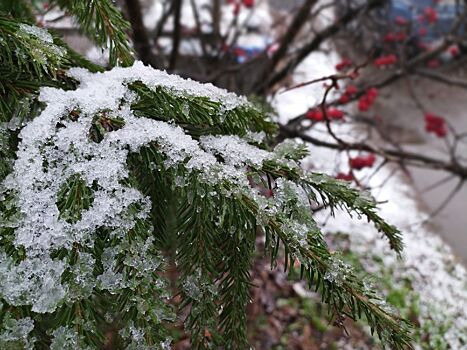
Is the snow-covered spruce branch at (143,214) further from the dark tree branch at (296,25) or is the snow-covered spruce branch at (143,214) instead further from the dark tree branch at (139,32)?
the dark tree branch at (296,25)

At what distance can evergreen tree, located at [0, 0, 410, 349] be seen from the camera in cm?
74

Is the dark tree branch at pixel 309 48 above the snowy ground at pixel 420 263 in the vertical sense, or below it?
above

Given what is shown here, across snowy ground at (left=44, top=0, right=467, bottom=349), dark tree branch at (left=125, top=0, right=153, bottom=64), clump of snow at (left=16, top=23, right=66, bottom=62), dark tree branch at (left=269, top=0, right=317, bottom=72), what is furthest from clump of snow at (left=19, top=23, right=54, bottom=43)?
dark tree branch at (left=269, top=0, right=317, bottom=72)

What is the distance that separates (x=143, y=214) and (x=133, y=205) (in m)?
0.03

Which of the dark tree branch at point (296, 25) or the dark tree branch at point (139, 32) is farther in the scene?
the dark tree branch at point (296, 25)

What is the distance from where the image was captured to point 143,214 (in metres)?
0.82

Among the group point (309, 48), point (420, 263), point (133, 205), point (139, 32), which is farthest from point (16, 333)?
point (420, 263)

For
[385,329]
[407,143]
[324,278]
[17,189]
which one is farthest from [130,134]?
[407,143]

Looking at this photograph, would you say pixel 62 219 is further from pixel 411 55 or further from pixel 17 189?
pixel 411 55

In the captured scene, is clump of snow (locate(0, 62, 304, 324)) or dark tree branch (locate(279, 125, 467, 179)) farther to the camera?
dark tree branch (locate(279, 125, 467, 179))

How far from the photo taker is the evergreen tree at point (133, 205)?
0.74 metres

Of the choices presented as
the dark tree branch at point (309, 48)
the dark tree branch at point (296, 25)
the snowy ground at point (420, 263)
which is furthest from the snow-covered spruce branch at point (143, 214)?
the dark tree branch at point (296, 25)

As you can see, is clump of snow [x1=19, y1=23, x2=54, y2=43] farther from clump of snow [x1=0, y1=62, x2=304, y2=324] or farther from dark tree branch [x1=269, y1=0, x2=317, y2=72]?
dark tree branch [x1=269, y1=0, x2=317, y2=72]

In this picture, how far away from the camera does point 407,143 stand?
287 inches
